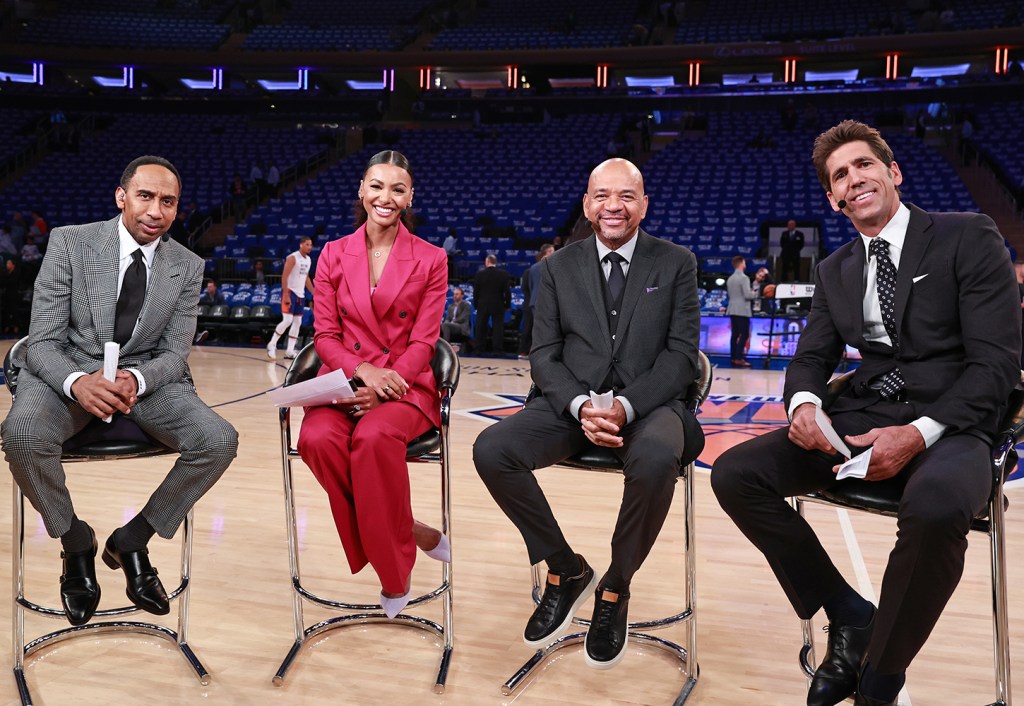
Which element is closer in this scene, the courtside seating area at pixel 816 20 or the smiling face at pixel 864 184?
the smiling face at pixel 864 184

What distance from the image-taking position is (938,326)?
2.39 metres

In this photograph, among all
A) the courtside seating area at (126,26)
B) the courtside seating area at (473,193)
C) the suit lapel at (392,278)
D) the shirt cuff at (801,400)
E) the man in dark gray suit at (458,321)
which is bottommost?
the man in dark gray suit at (458,321)

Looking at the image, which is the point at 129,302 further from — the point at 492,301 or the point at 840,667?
the point at 492,301

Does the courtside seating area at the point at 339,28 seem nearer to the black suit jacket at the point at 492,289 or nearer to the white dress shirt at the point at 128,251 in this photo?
the black suit jacket at the point at 492,289

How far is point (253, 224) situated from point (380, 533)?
50.8 feet

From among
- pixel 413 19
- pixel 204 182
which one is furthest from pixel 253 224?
pixel 413 19

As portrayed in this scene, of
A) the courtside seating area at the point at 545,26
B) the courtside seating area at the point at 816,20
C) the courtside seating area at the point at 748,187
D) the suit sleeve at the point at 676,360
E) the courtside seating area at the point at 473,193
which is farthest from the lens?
the courtside seating area at the point at 545,26

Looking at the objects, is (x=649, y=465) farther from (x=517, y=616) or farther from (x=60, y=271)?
(x=60, y=271)

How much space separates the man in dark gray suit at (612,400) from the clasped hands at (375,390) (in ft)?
1.02

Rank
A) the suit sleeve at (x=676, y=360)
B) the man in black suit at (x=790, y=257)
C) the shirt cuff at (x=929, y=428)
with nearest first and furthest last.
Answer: the shirt cuff at (x=929, y=428)
the suit sleeve at (x=676, y=360)
the man in black suit at (x=790, y=257)

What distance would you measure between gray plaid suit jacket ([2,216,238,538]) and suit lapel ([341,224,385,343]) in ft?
1.69

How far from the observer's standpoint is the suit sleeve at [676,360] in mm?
2652

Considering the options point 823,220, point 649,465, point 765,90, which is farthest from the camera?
point 765,90

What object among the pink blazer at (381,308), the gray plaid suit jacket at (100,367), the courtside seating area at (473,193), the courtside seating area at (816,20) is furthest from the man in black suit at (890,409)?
the courtside seating area at (816,20)
